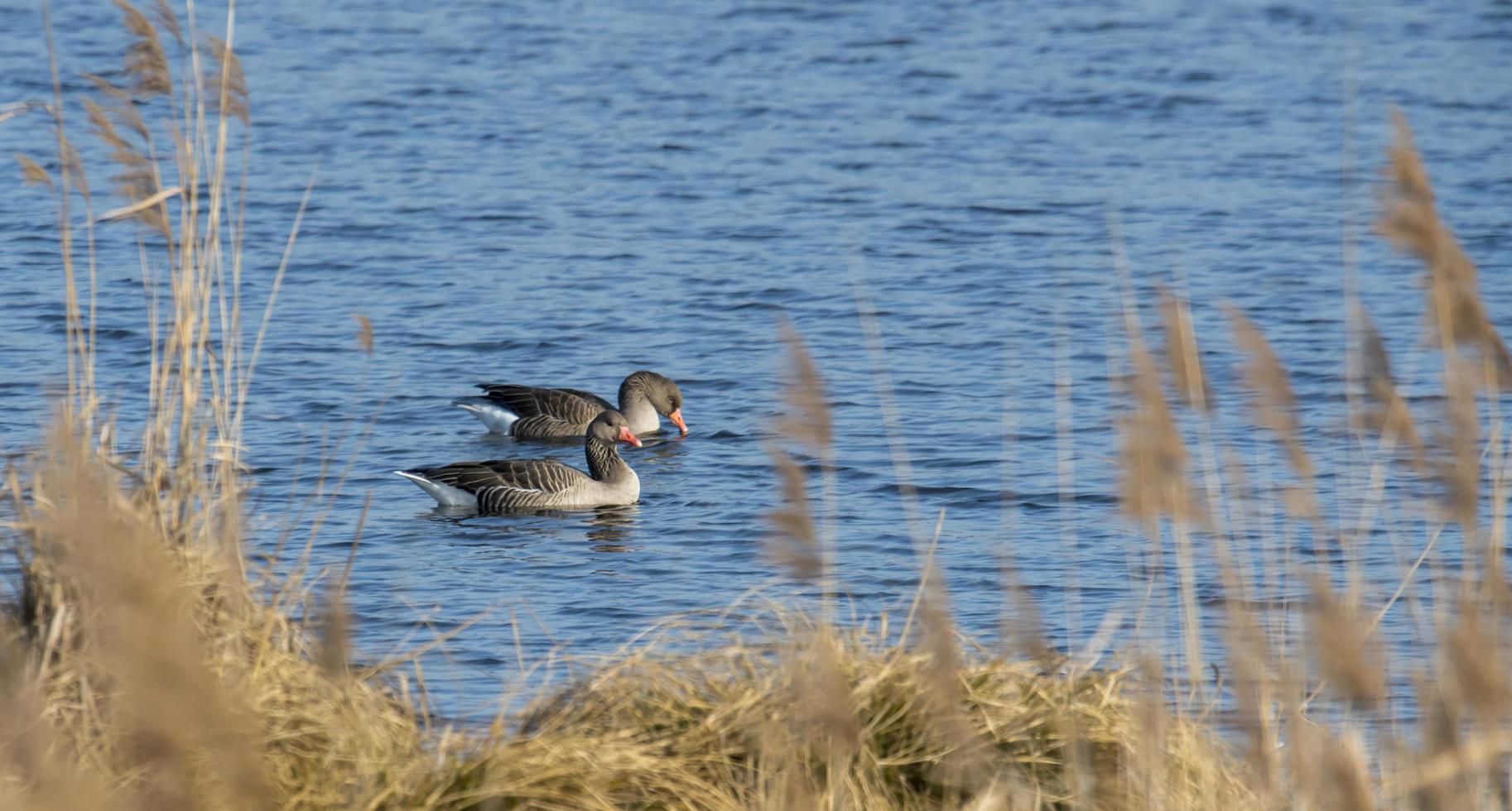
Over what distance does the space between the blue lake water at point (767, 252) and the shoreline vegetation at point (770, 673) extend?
47cm

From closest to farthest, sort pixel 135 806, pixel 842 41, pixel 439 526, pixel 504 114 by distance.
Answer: pixel 135 806 → pixel 439 526 → pixel 504 114 → pixel 842 41

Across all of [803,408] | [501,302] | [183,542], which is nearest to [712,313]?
[501,302]

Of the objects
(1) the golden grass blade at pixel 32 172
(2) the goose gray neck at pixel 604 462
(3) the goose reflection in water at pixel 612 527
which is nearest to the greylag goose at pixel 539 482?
(2) the goose gray neck at pixel 604 462

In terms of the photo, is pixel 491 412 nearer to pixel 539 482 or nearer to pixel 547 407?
pixel 547 407

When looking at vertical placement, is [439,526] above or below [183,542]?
below

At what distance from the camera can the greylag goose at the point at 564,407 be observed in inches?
525

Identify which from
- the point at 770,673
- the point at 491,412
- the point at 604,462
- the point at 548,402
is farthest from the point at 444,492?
the point at 770,673

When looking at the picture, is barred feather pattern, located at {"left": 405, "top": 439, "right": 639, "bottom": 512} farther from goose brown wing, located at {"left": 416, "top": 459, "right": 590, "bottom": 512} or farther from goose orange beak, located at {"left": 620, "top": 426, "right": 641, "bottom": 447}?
goose orange beak, located at {"left": 620, "top": 426, "right": 641, "bottom": 447}

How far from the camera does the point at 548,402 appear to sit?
44.3 feet

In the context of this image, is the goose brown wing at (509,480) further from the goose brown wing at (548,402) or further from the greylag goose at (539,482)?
the goose brown wing at (548,402)

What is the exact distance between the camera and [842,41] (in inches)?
1081

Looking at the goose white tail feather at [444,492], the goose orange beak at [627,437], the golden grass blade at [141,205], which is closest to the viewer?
the golden grass blade at [141,205]

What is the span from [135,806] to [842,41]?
81.8ft

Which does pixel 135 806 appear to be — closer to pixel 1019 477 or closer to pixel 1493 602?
pixel 1493 602
